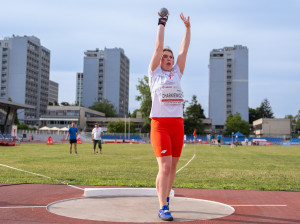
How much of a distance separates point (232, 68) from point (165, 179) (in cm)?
11709

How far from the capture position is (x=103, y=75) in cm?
14000

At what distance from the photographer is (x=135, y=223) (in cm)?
409

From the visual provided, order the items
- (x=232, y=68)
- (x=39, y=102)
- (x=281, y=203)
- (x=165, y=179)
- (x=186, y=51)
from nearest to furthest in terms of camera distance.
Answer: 1. (x=165, y=179)
2. (x=186, y=51)
3. (x=281, y=203)
4. (x=232, y=68)
5. (x=39, y=102)

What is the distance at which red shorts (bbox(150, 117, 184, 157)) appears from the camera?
14.9 ft

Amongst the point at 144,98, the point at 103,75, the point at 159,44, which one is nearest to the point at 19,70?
the point at 103,75

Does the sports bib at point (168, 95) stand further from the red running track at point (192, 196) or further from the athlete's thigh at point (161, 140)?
the red running track at point (192, 196)

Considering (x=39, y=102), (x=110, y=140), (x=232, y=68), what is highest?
(x=232, y=68)

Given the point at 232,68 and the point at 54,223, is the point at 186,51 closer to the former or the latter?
the point at 54,223

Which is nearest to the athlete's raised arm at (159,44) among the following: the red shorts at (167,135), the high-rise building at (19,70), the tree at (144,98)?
the red shorts at (167,135)

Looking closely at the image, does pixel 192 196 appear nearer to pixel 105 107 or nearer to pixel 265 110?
pixel 105 107

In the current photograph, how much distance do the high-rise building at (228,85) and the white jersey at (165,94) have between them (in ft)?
378

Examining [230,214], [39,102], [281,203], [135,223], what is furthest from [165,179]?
[39,102]

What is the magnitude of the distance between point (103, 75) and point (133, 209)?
137 m

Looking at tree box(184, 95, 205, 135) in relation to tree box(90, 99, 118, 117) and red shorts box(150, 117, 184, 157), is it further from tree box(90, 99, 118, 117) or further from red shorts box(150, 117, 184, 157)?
red shorts box(150, 117, 184, 157)
